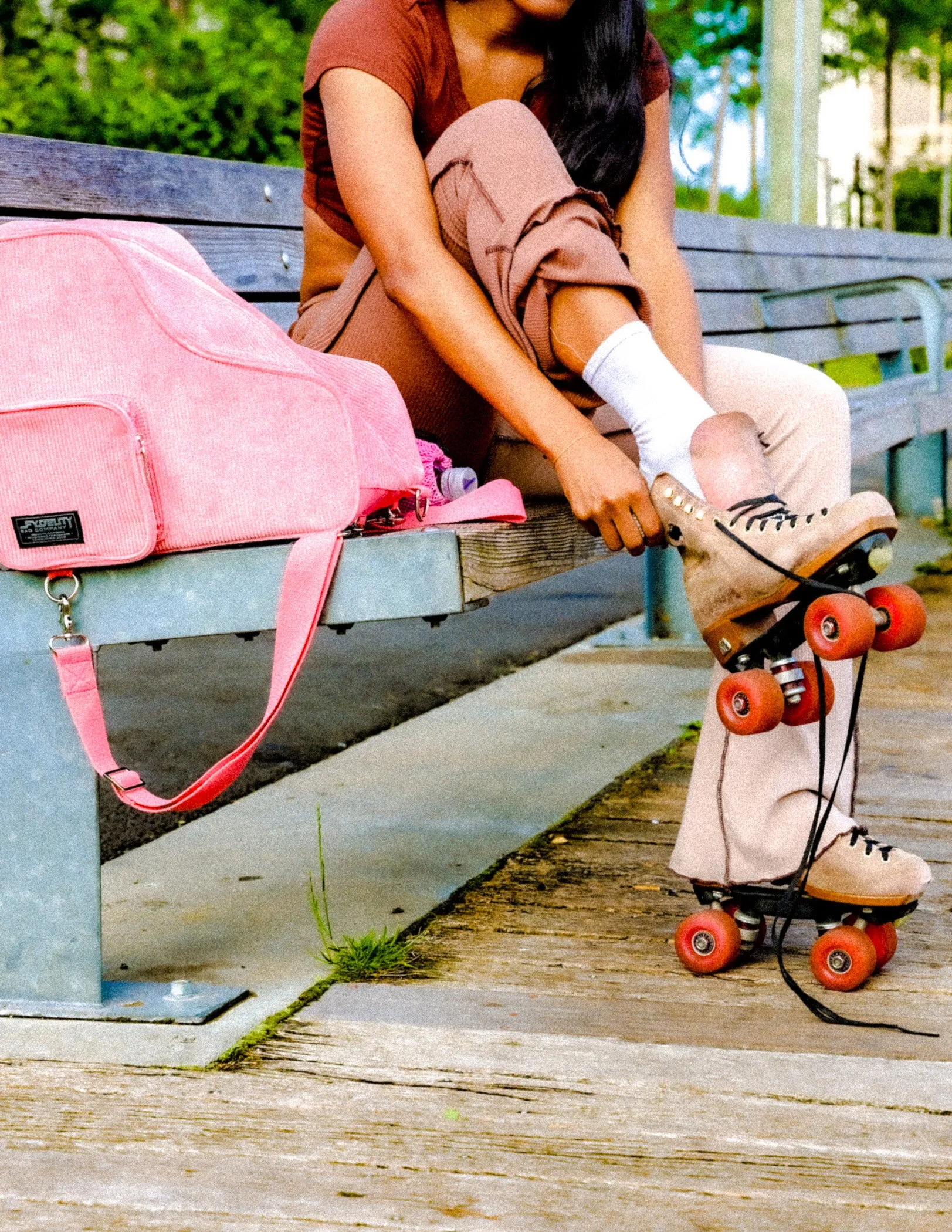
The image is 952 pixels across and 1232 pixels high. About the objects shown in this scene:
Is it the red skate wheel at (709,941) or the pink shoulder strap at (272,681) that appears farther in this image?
the red skate wheel at (709,941)

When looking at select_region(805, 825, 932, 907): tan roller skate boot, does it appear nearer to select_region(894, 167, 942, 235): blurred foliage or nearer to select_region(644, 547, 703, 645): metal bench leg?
select_region(644, 547, 703, 645): metal bench leg

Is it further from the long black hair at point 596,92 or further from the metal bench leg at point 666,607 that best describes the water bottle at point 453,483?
the metal bench leg at point 666,607

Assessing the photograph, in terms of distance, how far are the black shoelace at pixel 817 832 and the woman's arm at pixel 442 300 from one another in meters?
0.17

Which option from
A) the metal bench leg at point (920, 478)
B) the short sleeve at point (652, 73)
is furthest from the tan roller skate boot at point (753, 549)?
the metal bench leg at point (920, 478)

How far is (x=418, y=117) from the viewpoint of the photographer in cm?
246

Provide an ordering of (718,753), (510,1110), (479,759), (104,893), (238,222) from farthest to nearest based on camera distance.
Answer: (479,759), (238,222), (104,893), (718,753), (510,1110)

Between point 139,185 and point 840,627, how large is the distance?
1.64m

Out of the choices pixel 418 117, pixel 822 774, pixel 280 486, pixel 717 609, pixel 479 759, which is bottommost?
pixel 479 759

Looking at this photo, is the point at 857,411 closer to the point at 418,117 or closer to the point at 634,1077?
the point at 418,117

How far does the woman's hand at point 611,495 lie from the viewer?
6.38 ft

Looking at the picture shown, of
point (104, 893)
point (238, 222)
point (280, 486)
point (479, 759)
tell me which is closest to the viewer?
point (280, 486)

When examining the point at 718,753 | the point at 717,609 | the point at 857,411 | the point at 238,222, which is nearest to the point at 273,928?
the point at 718,753

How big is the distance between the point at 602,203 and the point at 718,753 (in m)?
0.73

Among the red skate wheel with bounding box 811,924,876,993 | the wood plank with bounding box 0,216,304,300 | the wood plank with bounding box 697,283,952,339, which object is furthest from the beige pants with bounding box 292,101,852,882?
the wood plank with bounding box 697,283,952,339
